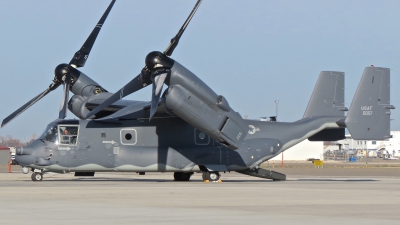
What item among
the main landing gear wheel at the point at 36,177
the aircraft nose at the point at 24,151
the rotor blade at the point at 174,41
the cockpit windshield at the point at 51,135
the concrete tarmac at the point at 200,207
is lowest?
the concrete tarmac at the point at 200,207

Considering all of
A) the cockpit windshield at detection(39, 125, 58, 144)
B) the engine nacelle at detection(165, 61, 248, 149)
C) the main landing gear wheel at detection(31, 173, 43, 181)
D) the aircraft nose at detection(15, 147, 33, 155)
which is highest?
the engine nacelle at detection(165, 61, 248, 149)

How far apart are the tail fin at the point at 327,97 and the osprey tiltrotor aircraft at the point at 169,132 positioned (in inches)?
28.3

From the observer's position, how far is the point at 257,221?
42.2 feet

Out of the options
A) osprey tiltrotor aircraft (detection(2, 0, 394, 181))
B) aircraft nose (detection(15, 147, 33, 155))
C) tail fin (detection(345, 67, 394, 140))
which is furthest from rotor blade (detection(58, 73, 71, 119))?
tail fin (detection(345, 67, 394, 140))

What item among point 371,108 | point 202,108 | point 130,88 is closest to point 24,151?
point 130,88

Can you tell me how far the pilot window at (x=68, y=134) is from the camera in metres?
31.5

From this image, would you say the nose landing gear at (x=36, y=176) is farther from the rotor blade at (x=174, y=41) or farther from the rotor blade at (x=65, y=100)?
the rotor blade at (x=174, y=41)

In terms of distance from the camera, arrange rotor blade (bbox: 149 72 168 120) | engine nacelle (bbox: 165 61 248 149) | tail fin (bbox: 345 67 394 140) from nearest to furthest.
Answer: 1. rotor blade (bbox: 149 72 168 120)
2. engine nacelle (bbox: 165 61 248 149)
3. tail fin (bbox: 345 67 394 140)

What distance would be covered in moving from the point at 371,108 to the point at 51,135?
53.2 ft

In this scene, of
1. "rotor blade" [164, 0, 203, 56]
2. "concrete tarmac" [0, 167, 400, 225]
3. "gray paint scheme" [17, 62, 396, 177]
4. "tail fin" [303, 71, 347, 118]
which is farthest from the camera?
"tail fin" [303, 71, 347, 118]

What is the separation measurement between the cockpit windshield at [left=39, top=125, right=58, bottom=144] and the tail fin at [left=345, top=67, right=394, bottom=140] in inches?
578

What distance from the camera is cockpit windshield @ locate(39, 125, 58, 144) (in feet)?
103

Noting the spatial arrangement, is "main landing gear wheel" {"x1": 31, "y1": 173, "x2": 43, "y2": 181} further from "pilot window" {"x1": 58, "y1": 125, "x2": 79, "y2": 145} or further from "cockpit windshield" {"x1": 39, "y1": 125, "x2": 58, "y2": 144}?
"pilot window" {"x1": 58, "y1": 125, "x2": 79, "y2": 145}

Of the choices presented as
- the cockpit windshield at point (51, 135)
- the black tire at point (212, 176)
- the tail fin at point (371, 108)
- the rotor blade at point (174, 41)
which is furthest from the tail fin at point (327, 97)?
the cockpit windshield at point (51, 135)
